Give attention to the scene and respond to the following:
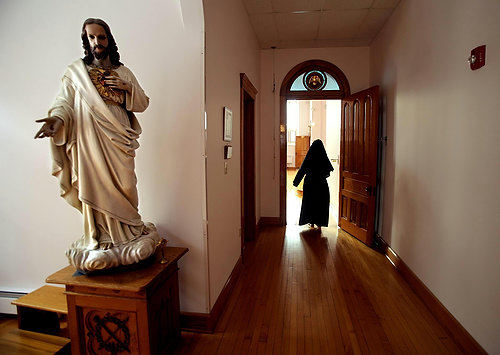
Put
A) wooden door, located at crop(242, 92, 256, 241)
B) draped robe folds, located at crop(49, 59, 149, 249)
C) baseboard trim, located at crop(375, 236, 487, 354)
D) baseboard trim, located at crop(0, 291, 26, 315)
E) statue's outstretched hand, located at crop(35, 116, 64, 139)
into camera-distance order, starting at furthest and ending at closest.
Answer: wooden door, located at crop(242, 92, 256, 241) < baseboard trim, located at crop(0, 291, 26, 315) < baseboard trim, located at crop(375, 236, 487, 354) < draped robe folds, located at crop(49, 59, 149, 249) < statue's outstretched hand, located at crop(35, 116, 64, 139)

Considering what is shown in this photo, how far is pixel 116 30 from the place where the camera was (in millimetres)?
2176

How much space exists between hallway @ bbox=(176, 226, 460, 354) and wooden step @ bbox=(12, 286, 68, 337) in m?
0.92

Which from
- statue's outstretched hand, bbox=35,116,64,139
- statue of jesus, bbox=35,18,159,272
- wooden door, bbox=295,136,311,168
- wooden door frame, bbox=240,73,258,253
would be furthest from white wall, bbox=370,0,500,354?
wooden door, bbox=295,136,311,168

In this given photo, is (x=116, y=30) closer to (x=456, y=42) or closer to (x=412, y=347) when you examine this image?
(x=456, y=42)

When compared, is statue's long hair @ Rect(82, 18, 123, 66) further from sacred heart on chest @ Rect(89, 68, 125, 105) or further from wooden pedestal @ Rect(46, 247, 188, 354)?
wooden pedestal @ Rect(46, 247, 188, 354)

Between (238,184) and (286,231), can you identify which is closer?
(238,184)

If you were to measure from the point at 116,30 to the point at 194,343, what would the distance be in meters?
2.29

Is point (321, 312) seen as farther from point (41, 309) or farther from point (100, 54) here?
point (100, 54)

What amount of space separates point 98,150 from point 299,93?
13.2 feet

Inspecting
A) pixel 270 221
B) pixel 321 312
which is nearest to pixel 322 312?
pixel 321 312

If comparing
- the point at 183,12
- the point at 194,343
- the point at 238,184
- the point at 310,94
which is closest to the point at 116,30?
the point at 183,12

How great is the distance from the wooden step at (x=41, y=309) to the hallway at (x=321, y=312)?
92cm

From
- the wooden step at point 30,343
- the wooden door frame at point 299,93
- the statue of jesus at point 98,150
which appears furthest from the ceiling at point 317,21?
the wooden step at point 30,343

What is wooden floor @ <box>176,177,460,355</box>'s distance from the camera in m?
2.08
